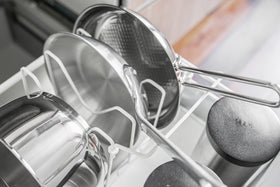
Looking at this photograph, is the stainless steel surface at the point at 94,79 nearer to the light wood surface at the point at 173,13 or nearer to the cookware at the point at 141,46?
the cookware at the point at 141,46

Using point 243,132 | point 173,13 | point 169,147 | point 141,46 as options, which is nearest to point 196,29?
point 173,13

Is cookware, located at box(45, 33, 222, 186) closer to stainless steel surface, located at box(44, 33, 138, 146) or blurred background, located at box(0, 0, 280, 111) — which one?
stainless steel surface, located at box(44, 33, 138, 146)

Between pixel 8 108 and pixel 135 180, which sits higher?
pixel 8 108

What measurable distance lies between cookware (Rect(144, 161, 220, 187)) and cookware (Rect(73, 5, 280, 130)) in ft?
0.49

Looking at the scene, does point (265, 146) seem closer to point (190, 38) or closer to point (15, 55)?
point (15, 55)

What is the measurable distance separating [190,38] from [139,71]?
2.95 ft

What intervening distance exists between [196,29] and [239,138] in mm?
1083

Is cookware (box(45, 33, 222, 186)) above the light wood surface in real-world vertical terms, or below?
above

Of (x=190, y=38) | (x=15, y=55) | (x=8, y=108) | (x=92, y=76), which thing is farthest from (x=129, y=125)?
(x=190, y=38)

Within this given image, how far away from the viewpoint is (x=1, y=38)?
92 centimetres

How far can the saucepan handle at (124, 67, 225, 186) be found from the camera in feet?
1.34

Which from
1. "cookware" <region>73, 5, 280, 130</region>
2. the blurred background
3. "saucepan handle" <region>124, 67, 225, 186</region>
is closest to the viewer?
"saucepan handle" <region>124, 67, 225, 186</region>

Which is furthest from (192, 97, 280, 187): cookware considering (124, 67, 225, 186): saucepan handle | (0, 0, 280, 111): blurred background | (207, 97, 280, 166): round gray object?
(0, 0, 280, 111): blurred background

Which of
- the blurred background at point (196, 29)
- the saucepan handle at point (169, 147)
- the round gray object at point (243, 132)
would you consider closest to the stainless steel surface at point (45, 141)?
the saucepan handle at point (169, 147)
